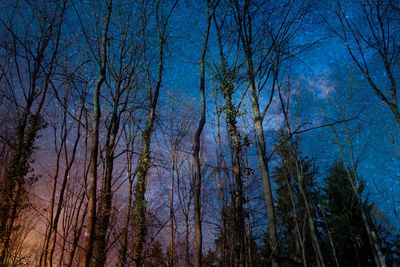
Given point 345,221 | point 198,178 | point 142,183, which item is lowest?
point 198,178

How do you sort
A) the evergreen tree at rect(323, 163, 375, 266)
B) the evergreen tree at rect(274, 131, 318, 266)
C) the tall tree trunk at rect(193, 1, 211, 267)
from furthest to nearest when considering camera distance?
the evergreen tree at rect(323, 163, 375, 266) → the evergreen tree at rect(274, 131, 318, 266) → the tall tree trunk at rect(193, 1, 211, 267)

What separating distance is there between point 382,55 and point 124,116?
9368 millimetres

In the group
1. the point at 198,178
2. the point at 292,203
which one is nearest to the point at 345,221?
the point at 292,203

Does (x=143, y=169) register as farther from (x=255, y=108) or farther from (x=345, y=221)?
(x=345, y=221)

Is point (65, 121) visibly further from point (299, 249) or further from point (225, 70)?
point (299, 249)

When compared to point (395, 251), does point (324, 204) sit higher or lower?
higher

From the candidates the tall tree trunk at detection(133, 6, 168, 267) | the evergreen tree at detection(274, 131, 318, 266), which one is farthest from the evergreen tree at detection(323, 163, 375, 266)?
the tall tree trunk at detection(133, 6, 168, 267)

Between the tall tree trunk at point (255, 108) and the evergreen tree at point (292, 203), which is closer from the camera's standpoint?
the tall tree trunk at point (255, 108)

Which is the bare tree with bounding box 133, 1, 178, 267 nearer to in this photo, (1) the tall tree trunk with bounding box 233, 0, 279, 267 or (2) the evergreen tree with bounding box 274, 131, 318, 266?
(1) the tall tree trunk with bounding box 233, 0, 279, 267

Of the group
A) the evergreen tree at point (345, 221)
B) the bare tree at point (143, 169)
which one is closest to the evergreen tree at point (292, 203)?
the evergreen tree at point (345, 221)

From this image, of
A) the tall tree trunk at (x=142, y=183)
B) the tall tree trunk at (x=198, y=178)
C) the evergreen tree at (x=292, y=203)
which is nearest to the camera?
the tall tree trunk at (x=198, y=178)

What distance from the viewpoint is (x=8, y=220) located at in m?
8.84

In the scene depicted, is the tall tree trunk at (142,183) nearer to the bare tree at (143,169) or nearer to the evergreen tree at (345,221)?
the bare tree at (143,169)

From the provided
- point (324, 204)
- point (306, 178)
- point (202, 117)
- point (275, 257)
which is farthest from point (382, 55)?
point (324, 204)
